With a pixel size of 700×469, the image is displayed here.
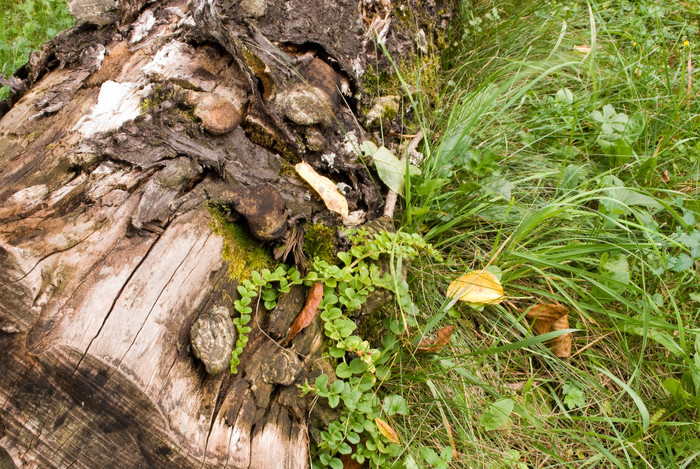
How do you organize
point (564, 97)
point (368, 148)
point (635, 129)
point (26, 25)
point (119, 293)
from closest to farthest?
point (119, 293)
point (368, 148)
point (635, 129)
point (564, 97)
point (26, 25)

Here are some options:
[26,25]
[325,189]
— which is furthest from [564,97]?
[26,25]

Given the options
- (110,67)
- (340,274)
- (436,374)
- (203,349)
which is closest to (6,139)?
(110,67)

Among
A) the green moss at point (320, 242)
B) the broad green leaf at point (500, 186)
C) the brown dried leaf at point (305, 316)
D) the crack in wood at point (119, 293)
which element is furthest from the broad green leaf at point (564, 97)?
the crack in wood at point (119, 293)

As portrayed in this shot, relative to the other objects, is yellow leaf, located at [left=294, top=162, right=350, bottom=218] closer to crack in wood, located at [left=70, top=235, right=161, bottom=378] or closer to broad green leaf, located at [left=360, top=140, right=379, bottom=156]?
broad green leaf, located at [left=360, top=140, right=379, bottom=156]

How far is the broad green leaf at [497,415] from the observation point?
184cm

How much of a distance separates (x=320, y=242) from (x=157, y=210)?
67cm

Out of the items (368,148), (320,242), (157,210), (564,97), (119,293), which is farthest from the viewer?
(564,97)

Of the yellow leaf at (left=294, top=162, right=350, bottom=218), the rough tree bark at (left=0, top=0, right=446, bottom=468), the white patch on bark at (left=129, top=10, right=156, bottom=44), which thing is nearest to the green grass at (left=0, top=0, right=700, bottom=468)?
the yellow leaf at (left=294, top=162, right=350, bottom=218)

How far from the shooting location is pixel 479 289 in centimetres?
207

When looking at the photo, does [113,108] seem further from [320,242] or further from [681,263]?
[681,263]

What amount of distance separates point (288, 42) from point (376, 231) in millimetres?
1006

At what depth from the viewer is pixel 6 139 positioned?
1.87m

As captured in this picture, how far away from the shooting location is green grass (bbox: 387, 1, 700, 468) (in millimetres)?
1941

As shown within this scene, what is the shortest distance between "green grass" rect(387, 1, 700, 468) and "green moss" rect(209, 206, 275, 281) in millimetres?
752
